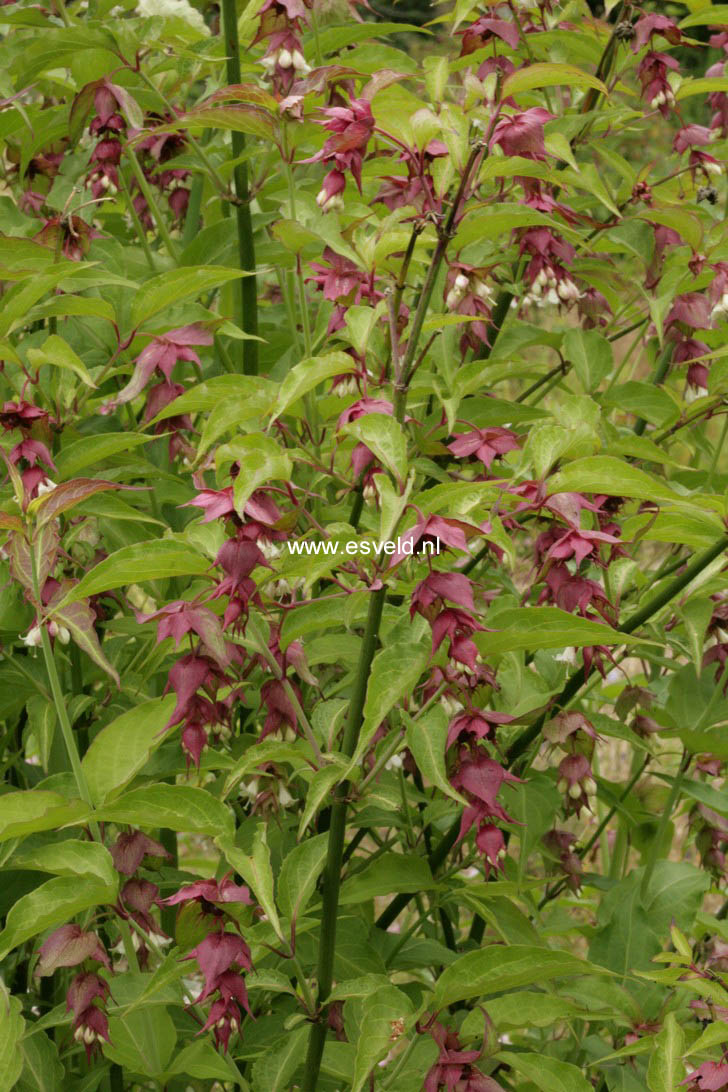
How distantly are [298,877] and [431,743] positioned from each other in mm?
247

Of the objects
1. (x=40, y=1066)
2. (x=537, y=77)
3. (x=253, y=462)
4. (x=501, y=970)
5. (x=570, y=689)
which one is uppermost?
(x=537, y=77)

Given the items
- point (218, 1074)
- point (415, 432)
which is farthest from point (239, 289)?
point (218, 1074)

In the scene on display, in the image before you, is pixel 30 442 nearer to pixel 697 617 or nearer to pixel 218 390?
pixel 218 390

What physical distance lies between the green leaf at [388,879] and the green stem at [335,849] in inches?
5.8

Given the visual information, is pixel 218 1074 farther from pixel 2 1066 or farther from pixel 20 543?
pixel 20 543

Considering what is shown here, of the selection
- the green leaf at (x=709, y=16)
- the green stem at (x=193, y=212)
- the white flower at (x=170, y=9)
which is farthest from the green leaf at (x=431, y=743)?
the white flower at (x=170, y=9)

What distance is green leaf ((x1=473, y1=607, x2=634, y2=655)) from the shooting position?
1148 millimetres

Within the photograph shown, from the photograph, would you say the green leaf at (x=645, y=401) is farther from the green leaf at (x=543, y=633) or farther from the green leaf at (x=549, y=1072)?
the green leaf at (x=549, y=1072)

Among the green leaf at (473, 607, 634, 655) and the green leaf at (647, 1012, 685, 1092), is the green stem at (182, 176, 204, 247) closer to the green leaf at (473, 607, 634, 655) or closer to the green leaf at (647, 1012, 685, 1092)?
the green leaf at (473, 607, 634, 655)

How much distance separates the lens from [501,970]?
131cm

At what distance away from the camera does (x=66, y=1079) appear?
5.83 ft

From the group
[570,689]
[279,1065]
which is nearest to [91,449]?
[570,689]

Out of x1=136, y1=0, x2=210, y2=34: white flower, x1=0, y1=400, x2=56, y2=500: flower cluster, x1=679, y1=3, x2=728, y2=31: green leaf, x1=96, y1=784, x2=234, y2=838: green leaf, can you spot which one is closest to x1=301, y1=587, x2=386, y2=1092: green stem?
x1=96, y1=784, x2=234, y2=838: green leaf

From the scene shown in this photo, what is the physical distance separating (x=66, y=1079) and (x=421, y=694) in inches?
32.1
